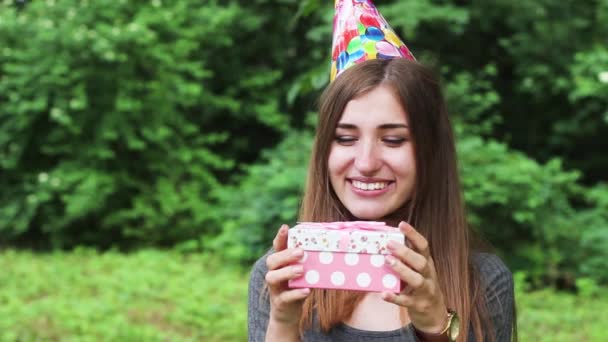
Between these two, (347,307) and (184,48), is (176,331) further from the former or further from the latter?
(184,48)

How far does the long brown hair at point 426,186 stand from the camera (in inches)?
61.0

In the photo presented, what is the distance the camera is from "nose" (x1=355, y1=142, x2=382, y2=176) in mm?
1518

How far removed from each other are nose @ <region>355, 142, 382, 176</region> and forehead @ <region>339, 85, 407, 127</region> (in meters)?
0.05

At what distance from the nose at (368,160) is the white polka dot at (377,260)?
0.26m

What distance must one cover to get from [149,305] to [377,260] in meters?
4.02

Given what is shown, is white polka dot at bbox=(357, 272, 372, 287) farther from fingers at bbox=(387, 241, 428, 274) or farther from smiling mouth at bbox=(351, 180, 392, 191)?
smiling mouth at bbox=(351, 180, 392, 191)

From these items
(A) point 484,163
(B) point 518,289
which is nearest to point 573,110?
(A) point 484,163

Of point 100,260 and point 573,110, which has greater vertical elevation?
point 573,110

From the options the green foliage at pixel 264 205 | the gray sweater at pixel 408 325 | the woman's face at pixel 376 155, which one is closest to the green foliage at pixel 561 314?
the green foliage at pixel 264 205

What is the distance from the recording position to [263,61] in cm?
885

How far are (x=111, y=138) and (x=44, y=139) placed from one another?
2.60ft

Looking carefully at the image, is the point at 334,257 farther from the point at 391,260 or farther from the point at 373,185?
the point at 373,185

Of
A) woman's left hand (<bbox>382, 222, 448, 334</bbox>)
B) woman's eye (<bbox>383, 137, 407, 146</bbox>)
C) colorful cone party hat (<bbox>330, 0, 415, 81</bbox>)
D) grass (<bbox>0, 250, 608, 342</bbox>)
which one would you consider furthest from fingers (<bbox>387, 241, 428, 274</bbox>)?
grass (<bbox>0, 250, 608, 342</bbox>)

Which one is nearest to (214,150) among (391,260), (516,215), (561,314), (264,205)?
(264,205)
